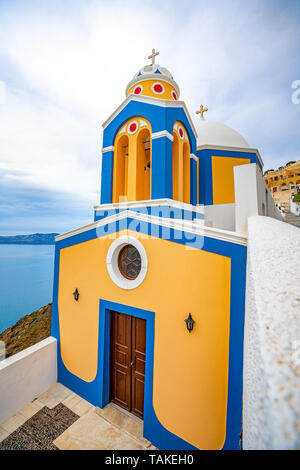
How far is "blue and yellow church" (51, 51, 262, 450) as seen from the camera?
9.56 feet

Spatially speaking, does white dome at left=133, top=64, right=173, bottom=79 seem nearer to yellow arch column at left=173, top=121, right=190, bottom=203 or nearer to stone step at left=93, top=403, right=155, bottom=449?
yellow arch column at left=173, top=121, right=190, bottom=203

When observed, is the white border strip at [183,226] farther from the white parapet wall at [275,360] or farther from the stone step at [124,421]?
the stone step at [124,421]

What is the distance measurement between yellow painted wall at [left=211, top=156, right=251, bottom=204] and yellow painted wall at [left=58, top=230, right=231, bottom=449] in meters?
5.50

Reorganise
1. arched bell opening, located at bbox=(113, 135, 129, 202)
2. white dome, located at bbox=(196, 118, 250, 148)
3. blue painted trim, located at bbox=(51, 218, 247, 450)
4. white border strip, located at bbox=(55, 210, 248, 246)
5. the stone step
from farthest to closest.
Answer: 1. white dome, located at bbox=(196, 118, 250, 148)
2. arched bell opening, located at bbox=(113, 135, 129, 202)
3. the stone step
4. white border strip, located at bbox=(55, 210, 248, 246)
5. blue painted trim, located at bbox=(51, 218, 247, 450)

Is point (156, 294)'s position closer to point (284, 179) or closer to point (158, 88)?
point (158, 88)

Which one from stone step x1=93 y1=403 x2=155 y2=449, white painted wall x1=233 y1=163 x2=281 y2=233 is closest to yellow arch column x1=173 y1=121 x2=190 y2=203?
white painted wall x1=233 y1=163 x2=281 y2=233

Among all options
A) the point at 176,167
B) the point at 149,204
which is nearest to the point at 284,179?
the point at 176,167

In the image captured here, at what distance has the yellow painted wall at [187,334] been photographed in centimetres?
291

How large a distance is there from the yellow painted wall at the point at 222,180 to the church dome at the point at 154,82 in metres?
3.28

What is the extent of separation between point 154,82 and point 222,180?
457 centimetres

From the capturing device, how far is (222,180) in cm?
800

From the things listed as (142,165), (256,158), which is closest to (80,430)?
(142,165)

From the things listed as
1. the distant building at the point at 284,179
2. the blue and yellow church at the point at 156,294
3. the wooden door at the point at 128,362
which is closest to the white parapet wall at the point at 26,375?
the blue and yellow church at the point at 156,294
